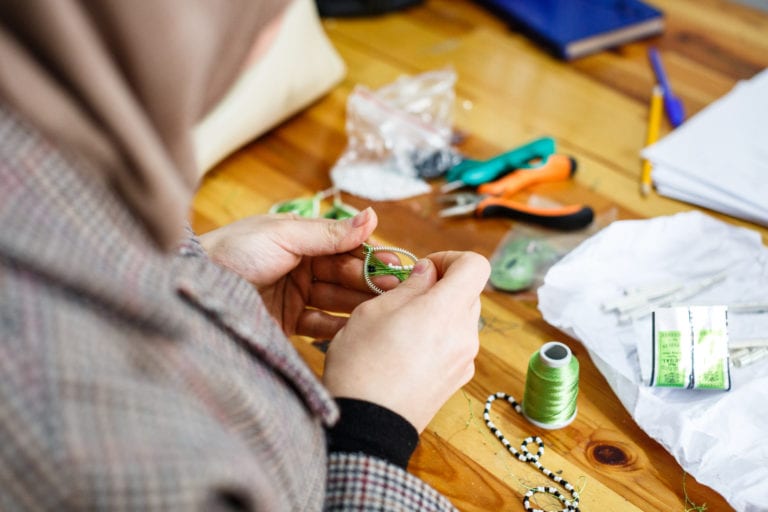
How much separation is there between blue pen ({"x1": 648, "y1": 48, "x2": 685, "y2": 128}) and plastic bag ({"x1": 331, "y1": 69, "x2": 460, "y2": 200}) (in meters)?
0.31

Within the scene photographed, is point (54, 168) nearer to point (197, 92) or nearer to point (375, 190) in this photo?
point (197, 92)

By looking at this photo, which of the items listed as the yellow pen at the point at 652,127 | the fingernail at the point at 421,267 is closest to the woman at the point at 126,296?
the fingernail at the point at 421,267

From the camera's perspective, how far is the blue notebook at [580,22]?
1.30 meters

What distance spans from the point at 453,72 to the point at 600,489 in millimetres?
729

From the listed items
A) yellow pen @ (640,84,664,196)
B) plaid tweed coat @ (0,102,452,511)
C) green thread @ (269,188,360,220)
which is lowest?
yellow pen @ (640,84,664,196)

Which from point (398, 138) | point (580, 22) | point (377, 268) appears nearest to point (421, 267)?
point (377, 268)

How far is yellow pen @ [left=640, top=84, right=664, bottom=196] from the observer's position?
107 cm

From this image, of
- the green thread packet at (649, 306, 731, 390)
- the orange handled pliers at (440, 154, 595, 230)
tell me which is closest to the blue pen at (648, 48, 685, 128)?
the orange handled pliers at (440, 154, 595, 230)

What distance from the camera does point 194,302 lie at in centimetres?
52

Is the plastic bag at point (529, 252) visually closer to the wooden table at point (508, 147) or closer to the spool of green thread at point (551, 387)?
the wooden table at point (508, 147)

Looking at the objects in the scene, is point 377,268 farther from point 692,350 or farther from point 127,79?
point 127,79

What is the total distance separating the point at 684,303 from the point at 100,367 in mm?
654

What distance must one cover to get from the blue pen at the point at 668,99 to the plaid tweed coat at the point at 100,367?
34.5 inches

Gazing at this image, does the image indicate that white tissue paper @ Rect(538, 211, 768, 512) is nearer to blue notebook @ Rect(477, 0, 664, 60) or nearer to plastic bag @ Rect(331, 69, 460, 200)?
plastic bag @ Rect(331, 69, 460, 200)
